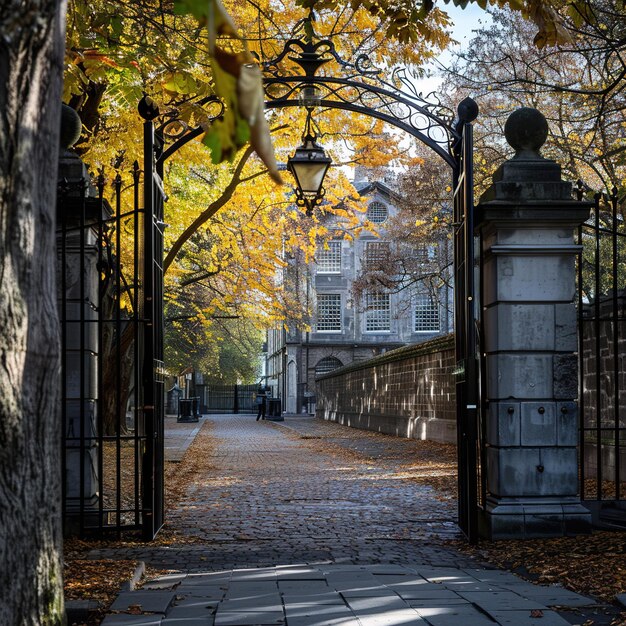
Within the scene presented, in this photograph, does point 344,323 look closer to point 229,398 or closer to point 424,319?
point 424,319

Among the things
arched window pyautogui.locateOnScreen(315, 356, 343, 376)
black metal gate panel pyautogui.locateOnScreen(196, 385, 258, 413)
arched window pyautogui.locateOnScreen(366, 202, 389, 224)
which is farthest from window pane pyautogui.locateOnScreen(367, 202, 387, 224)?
black metal gate panel pyautogui.locateOnScreen(196, 385, 258, 413)

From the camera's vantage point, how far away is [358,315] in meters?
58.9

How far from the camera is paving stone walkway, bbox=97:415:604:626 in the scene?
17.2 feet

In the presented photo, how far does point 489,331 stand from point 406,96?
236cm

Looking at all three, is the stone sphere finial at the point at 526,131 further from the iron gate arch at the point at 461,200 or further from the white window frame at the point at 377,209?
the white window frame at the point at 377,209

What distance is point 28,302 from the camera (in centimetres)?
304

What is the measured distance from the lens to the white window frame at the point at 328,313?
5916 cm

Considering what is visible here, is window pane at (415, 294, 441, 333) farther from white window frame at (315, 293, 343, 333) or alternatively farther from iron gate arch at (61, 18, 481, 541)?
iron gate arch at (61, 18, 481, 541)

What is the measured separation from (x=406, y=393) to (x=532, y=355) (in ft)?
53.4

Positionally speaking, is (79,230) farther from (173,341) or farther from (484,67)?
(173,341)

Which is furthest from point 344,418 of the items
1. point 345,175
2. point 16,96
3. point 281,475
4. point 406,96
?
point 16,96

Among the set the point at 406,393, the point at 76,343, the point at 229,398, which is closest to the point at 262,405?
the point at 406,393

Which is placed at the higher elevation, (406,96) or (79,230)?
(406,96)

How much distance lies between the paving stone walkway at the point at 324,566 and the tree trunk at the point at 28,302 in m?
2.15
